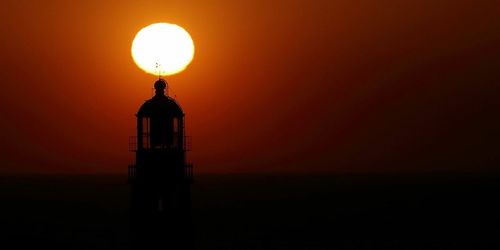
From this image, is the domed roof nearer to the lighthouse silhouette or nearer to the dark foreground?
the lighthouse silhouette

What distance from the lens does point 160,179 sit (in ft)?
124

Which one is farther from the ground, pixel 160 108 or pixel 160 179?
pixel 160 108

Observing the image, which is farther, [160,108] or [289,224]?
[289,224]

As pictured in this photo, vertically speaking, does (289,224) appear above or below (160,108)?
below

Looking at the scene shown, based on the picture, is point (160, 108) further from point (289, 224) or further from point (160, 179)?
point (289, 224)

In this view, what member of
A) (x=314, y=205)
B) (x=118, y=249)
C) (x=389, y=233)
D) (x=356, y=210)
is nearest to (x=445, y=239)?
(x=389, y=233)

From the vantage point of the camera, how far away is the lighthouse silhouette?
37375 mm

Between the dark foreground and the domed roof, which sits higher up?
the domed roof

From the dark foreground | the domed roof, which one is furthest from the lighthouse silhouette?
the dark foreground

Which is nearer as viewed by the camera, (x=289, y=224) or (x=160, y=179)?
(x=160, y=179)

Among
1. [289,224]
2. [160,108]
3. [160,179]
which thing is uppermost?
[160,108]

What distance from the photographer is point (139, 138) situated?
127 ft

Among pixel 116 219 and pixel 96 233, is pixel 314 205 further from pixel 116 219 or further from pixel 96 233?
pixel 96 233

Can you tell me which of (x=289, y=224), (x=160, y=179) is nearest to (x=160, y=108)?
(x=160, y=179)
